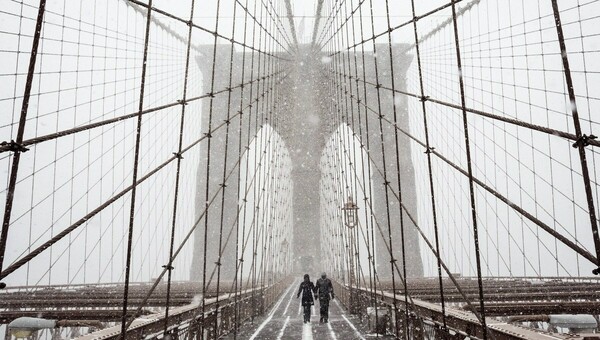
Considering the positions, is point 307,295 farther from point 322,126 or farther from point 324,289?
point 322,126

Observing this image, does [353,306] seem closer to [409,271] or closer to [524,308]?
[524,308]

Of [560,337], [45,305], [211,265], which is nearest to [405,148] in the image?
[211,265]

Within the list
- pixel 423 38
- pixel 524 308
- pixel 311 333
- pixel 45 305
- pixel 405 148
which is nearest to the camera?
pixel 524 308

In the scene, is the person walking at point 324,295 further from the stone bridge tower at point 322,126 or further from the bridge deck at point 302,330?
the stone bridge tower at point 322,126

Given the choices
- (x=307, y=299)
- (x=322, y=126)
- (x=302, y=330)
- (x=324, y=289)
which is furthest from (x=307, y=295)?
(x=322, y=126)

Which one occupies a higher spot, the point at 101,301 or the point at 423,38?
the point at 423,38

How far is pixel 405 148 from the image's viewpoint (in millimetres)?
19938

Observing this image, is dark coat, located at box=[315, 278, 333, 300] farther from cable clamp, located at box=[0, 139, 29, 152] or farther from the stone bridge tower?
the stone bridge tower

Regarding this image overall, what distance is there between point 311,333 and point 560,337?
4.27 m

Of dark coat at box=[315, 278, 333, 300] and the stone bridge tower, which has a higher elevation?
the stone bridge tower

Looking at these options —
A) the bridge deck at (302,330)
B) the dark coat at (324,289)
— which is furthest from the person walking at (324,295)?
the bridge deck at (302,330)

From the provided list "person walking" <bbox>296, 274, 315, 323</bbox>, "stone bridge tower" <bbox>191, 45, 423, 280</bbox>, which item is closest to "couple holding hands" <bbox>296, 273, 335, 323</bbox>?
"person walking" <bbox>296, 274, 315, 323</bbox>

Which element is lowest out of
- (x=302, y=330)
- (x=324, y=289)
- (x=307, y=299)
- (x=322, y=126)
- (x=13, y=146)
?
(x=302, y=330)

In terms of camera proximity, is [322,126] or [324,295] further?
[322,126]
